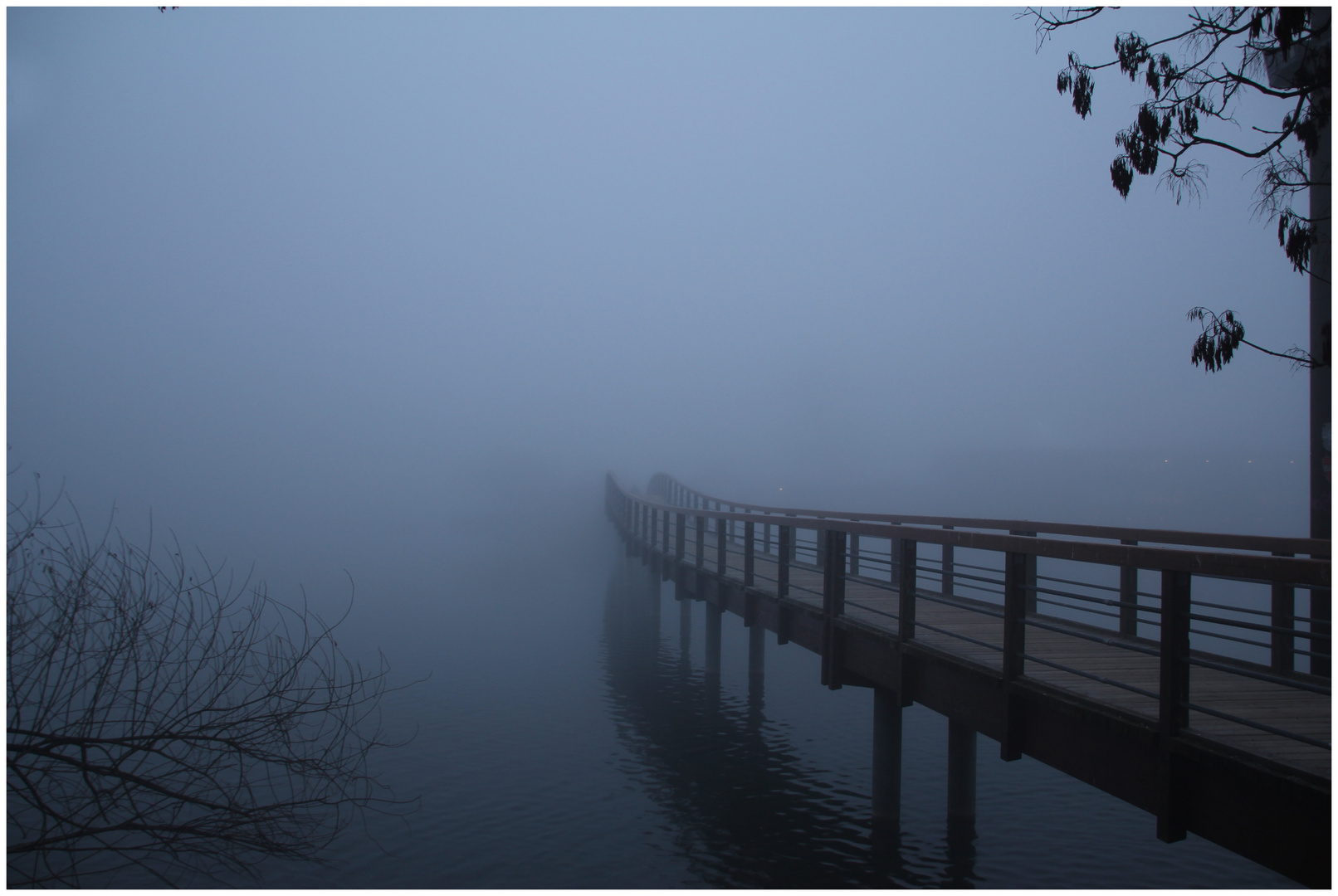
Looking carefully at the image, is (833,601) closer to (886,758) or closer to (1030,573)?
(1030,573)

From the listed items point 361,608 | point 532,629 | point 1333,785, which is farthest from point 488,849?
point 361,608

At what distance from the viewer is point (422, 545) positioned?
58.6 m

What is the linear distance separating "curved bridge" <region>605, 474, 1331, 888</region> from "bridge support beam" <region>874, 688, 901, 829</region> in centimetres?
2

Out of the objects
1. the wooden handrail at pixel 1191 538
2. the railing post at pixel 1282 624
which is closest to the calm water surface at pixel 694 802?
the wooden handrail at pixel 1191 538

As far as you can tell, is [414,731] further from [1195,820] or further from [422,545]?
[422,545]

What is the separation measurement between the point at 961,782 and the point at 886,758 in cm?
86

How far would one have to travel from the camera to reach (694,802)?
11.3 m

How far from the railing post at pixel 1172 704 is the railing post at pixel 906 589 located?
230 cm

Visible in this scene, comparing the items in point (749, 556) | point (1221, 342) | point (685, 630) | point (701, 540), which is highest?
point (1221, 342)

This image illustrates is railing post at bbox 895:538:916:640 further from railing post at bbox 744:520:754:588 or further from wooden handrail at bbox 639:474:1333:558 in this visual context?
railing post at bbox 744:520:754:588

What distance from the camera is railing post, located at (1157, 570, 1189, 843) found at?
4477 mm

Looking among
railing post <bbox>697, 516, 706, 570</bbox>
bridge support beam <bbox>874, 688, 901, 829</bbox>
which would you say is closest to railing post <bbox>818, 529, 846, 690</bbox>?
bridge support beam <bbox>874, 688, 901, 829</bbox>

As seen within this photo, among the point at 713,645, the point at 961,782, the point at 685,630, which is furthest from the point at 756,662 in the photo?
the point at 961,782

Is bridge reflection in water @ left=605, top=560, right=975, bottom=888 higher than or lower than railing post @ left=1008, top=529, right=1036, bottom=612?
lower
